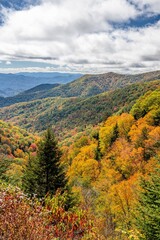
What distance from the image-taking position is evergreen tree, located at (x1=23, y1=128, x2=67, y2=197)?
21.9 metres

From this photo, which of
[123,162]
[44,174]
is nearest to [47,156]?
[44,174]

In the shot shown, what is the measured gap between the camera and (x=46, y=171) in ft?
73.7

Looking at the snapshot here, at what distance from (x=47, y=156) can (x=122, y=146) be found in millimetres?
50194

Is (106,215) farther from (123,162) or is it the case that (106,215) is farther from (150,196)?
(150,196)

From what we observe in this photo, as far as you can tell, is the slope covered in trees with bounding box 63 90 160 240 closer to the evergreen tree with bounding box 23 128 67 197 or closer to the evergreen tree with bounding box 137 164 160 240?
the evergreen tree with bounding box 23 128 67 197

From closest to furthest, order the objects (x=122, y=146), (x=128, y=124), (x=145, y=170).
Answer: (x=145, y=170)
(x=122, y=146)
(x=128, y=124)

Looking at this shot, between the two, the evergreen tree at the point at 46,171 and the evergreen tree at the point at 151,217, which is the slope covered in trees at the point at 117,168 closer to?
the evergreen tree at the point at 46,171

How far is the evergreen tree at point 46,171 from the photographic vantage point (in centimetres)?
2194

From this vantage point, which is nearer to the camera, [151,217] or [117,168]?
[151,217]

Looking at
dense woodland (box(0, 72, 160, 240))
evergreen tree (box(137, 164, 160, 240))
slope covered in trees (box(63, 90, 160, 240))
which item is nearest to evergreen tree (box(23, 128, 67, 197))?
dense woodland (box(0, 72, 160, 240))

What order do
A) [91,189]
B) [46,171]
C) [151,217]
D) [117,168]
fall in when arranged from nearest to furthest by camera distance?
[151,217], [46,171], [91,189], [117,168]

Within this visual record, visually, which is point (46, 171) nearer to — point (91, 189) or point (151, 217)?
point (151, 217)

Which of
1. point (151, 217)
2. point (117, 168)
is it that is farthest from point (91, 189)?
point (151, 217)

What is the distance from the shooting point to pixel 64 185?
22.7 metres
